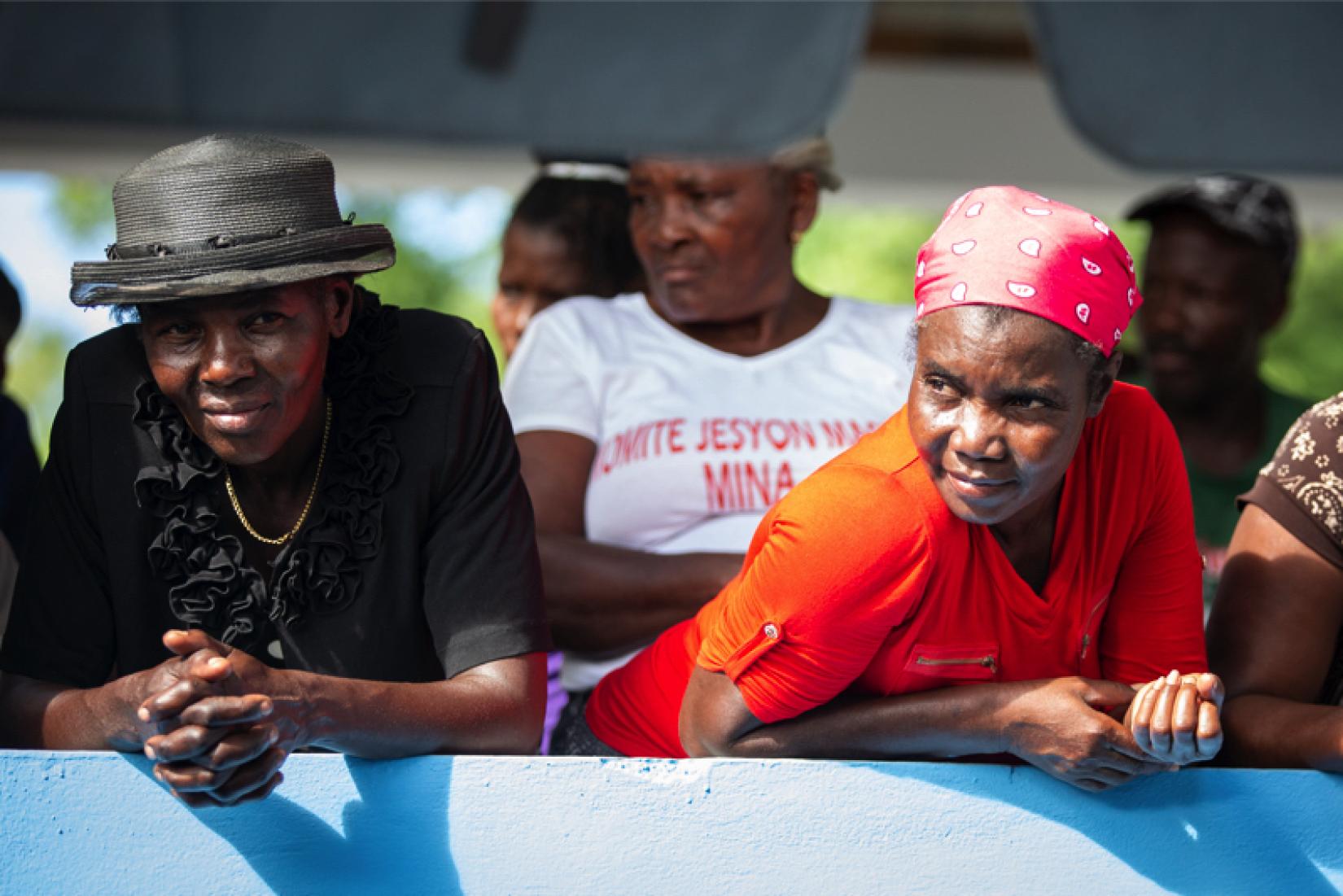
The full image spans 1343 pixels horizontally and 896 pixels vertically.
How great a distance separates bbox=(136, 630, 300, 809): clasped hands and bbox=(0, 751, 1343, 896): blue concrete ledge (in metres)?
0.11

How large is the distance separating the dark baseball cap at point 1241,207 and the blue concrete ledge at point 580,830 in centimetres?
237

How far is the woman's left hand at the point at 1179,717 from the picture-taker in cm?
186

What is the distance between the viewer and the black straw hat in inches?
81.0

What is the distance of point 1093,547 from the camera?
6.82 feet

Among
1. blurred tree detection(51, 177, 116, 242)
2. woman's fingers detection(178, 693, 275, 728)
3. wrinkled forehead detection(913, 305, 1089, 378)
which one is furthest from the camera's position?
blurred tree detection(51, 177, 116, 242)

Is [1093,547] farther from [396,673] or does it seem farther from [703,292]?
[703,292]

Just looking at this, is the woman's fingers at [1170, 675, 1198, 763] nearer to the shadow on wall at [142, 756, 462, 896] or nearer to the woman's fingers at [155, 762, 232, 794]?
the shadow on wall at [142, 756, 462, 896]

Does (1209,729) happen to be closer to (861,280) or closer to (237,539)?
(237,539)

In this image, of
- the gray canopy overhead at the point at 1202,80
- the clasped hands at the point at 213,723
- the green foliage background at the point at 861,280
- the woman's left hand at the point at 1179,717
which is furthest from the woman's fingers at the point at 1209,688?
the green foliage background at the point at 861,280

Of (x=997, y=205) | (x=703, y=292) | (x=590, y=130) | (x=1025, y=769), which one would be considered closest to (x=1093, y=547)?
(x=1025, y=769)

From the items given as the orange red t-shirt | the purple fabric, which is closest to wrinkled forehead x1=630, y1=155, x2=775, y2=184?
the purple fabric

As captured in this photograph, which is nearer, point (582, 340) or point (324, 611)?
point (324, 611)

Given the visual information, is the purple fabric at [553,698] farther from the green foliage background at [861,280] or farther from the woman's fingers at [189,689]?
the green foliage background at [861,280]

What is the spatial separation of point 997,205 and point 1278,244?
7.75 ft
